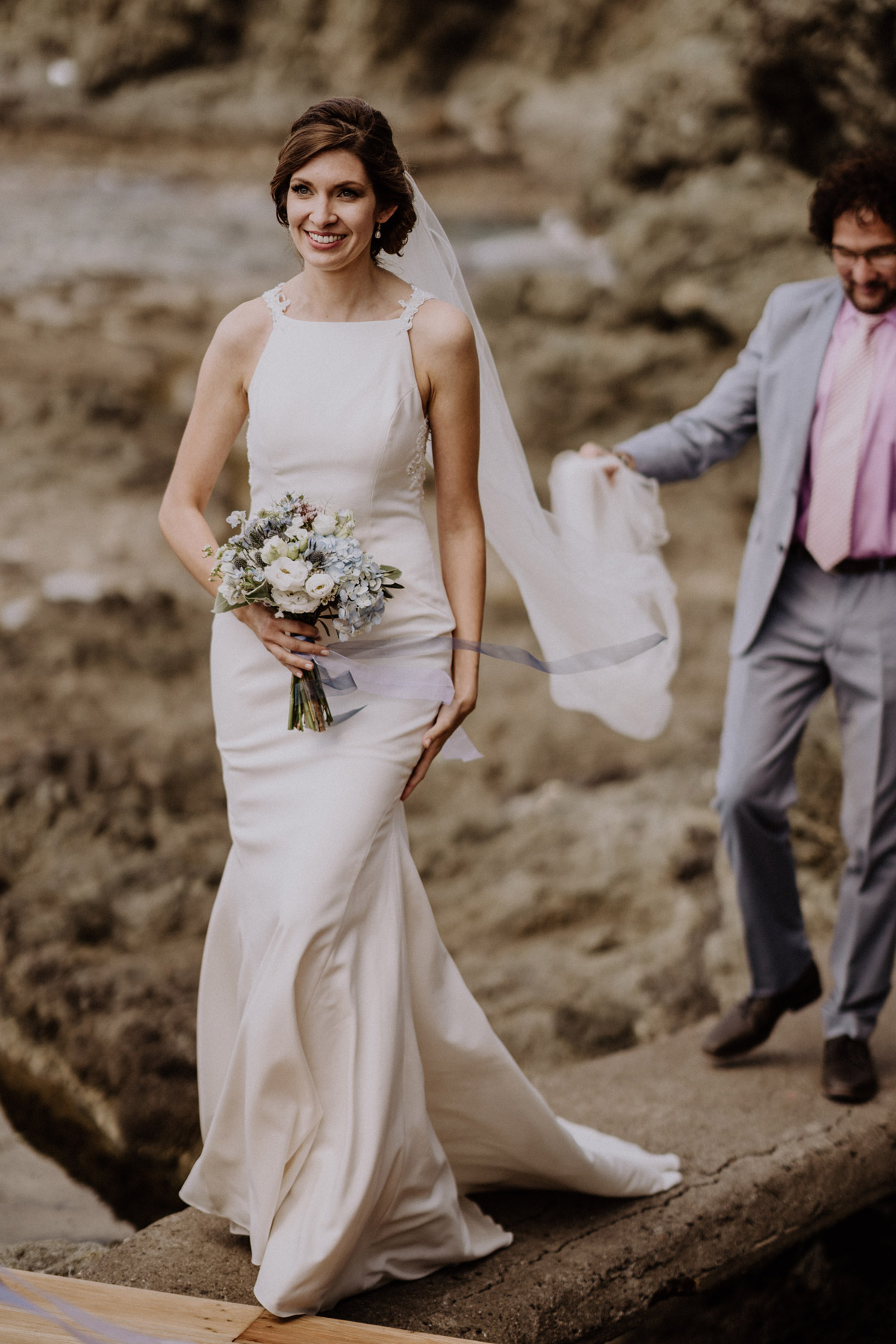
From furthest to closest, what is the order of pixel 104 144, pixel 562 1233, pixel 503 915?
1. pixel 104 144
2. pixel 503 915
3. pixel 562 1233

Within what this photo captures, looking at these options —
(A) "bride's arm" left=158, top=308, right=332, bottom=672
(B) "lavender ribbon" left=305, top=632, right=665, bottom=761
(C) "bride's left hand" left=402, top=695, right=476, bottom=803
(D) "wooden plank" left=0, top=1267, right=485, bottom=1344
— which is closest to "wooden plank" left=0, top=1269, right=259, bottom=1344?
(D) "wooden plank" left=0, top=1267, right=485, bottom=1344

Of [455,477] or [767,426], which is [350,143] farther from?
[767,426]

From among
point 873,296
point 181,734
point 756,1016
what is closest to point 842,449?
point 873,296

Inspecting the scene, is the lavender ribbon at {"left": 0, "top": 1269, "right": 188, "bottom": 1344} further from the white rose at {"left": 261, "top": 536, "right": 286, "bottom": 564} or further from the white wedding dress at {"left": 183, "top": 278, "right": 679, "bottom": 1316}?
the white rose at {"left": 261, "top": 536, "right": 286, "bottom": 564}

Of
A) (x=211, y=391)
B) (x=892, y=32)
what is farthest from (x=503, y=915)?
(x=892, y=32)

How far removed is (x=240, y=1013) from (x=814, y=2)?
18.0 ft

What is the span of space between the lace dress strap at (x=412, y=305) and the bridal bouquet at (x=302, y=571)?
430 mm

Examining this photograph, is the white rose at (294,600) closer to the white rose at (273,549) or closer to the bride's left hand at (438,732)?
the white rose at (273,549)

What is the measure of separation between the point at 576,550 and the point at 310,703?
1.13 meters

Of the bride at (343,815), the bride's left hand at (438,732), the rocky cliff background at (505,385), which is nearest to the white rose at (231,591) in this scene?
the bride at (343,815)


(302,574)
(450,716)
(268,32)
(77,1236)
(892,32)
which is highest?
(268,32)

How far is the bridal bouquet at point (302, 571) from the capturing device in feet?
7.60

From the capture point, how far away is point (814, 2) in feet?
19.7

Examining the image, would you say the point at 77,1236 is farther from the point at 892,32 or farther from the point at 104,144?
the point at 104,144
